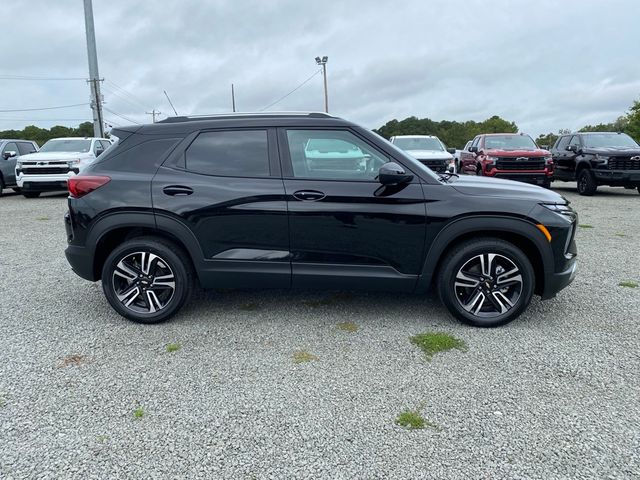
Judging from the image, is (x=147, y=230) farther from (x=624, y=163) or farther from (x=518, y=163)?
(x=624, y=163)

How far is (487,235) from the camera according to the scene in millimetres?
3879

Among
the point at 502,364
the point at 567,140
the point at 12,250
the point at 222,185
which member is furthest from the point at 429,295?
the point at 567,140

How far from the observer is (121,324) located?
4.08 m

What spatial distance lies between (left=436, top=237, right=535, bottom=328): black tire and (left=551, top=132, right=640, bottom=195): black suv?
11.1m

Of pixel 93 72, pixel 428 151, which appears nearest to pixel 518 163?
pixel 428 151

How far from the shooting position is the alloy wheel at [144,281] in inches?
156

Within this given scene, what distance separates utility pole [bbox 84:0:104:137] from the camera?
23.5 m

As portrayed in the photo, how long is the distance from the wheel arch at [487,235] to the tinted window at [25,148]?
53.3 ft

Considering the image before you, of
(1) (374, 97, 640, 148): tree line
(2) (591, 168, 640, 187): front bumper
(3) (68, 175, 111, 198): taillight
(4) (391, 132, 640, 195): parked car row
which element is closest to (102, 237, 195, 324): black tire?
(3) (68, 175, 111, 198): taillight

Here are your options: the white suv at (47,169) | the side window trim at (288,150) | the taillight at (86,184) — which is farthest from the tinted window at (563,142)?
the taillight at (86,184)

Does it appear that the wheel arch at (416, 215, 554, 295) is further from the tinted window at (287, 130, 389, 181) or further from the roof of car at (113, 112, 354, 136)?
the roof of car at (113, 112, 354, 136)

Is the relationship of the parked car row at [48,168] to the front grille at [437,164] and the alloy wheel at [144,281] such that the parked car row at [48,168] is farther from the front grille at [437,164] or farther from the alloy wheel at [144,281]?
the alloy wheel at [144,281]

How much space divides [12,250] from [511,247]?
22.8 feet

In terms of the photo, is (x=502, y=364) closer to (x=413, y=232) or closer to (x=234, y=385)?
(x=413, y=232)
